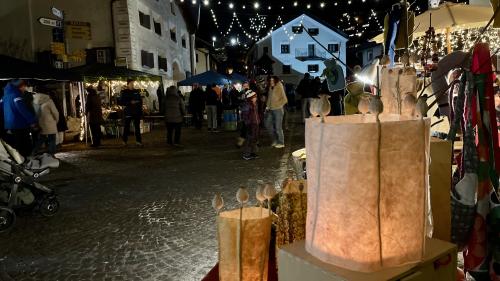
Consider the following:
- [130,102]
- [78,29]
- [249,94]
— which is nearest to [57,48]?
[78,29]

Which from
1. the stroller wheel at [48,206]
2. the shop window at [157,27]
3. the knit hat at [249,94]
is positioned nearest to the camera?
the stroller wheel at [48,206]

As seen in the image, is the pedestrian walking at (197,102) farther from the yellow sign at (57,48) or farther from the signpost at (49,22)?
the signpost at (49,22)

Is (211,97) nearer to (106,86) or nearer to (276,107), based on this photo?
(106,86)

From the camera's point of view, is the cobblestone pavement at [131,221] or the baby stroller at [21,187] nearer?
the cobblestone pavement at [131,221]

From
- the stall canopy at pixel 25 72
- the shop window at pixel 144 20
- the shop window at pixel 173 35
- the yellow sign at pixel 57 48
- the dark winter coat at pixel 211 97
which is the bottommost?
the dark winter coat at pixel 211 97

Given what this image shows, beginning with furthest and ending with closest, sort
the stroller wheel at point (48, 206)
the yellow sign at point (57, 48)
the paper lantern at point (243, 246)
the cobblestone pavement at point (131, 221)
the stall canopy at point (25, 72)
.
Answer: the yellow sign at point (57, 48) < the stall canopy at point (25, 72) < the stroller wheel at point (48, 206) < the cobblestone pavement at point (131, 221) < the paper lantern at point (243, 246)

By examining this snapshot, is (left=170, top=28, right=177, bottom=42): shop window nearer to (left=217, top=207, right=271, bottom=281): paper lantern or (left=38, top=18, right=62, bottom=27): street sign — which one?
(left=38, top=18, right=62, bottom=27): street sign

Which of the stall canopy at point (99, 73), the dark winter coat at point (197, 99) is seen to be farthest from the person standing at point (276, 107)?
the dark winter coat at point (197, 99)

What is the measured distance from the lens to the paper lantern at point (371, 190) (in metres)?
1.45

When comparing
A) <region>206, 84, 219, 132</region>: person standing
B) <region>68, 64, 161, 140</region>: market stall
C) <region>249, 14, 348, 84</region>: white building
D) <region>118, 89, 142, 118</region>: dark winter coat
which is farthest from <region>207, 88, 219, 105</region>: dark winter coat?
<region>249, 14, 348, 84</region>: white building

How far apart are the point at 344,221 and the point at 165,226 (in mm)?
3712

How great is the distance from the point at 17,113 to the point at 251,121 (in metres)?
4.95

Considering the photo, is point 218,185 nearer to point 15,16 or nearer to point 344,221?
point 344,221

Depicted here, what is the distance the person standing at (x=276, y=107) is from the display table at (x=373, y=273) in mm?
9145
